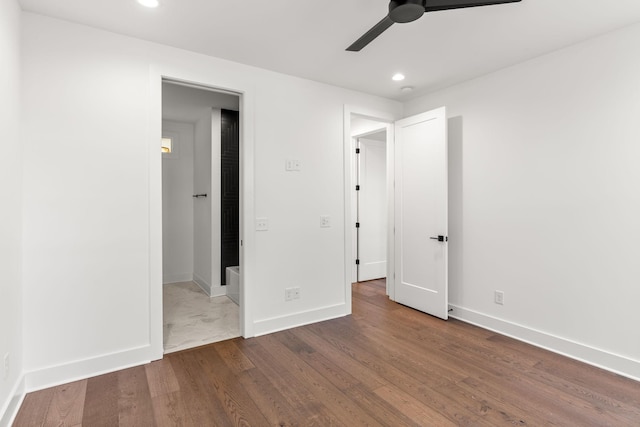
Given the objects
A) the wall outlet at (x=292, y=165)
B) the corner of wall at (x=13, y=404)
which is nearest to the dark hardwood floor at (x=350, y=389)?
the corner of wall at (x=13, y=404)

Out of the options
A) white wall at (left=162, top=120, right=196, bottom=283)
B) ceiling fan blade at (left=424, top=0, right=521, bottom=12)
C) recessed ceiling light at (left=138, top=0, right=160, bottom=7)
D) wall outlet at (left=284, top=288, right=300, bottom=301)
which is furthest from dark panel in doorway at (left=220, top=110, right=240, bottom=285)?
ceiling fan blade at (left=424, top=0, right=521, bottom=12)

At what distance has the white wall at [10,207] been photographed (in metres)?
1.80

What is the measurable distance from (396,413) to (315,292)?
5.39 ft

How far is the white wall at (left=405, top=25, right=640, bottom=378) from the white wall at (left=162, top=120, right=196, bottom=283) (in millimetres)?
3965

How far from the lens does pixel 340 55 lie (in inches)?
112

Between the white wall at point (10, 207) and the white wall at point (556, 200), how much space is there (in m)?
3.68

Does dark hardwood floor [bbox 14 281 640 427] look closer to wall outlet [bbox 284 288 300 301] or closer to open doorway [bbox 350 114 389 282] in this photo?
wall outlet [bbox 284 288 300 301]

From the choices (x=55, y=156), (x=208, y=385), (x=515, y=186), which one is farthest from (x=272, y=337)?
(x=515, y=186)

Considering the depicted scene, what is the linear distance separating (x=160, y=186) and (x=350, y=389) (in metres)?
2.08

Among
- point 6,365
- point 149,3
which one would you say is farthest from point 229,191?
point 6,365

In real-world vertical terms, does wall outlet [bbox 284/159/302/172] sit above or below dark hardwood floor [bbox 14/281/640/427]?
above

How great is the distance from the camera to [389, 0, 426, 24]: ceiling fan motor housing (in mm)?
1650

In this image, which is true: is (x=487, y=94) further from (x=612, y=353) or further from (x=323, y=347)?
(x=323, y=347)

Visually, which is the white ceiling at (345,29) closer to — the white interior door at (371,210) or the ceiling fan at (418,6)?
the ceiling fan at (418,6)
